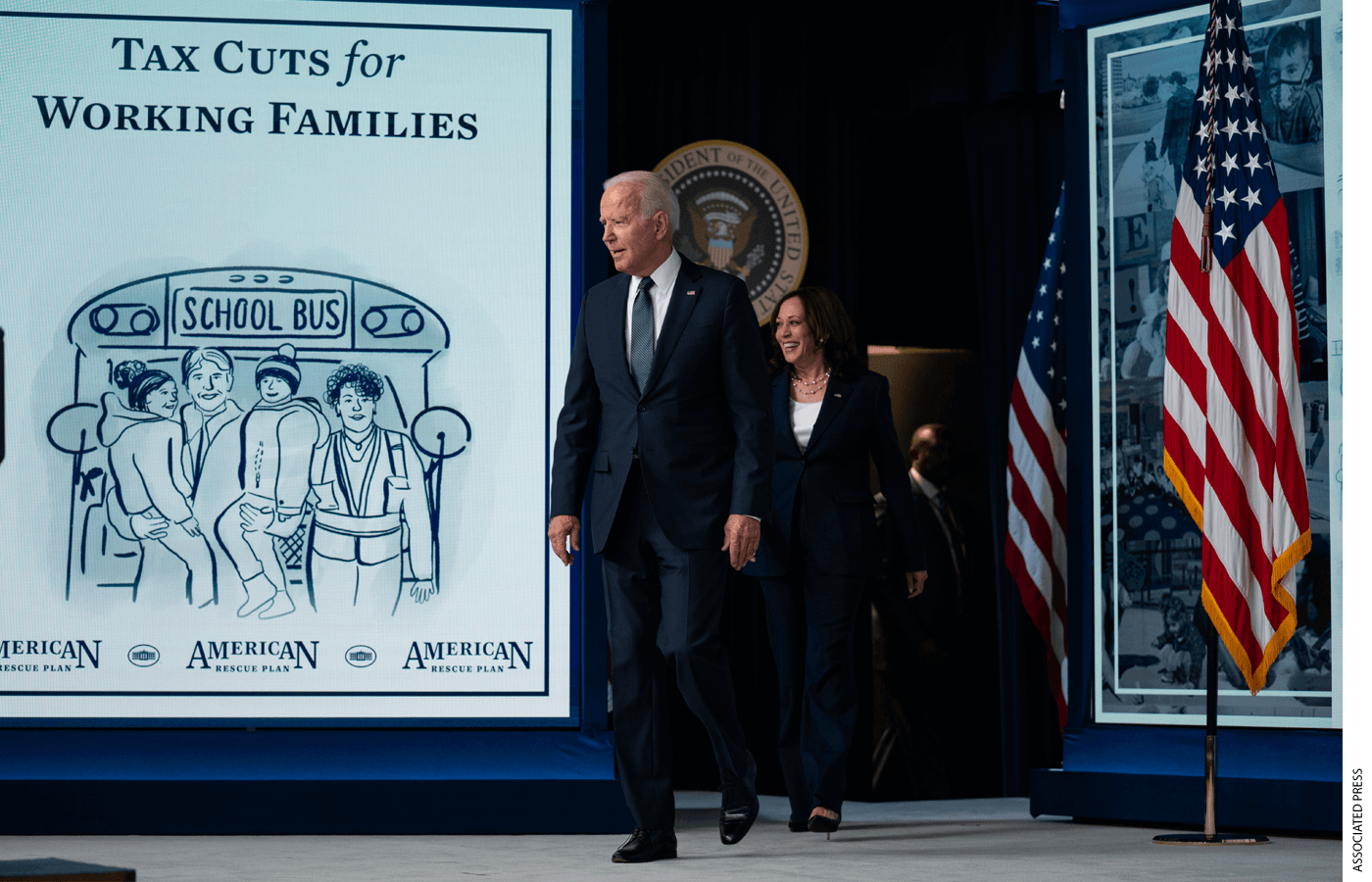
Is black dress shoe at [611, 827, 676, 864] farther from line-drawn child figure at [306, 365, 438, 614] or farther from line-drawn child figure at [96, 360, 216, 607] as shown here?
line-drawn child figure at [96, 360, 216, 607]

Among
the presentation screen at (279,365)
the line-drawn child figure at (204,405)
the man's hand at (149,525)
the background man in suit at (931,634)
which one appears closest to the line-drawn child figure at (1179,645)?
the background man in suit at (931,634)

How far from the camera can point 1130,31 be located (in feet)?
15.9

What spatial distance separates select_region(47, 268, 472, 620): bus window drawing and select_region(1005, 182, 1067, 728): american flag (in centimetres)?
216

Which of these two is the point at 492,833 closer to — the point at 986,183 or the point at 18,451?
the point at 18,451

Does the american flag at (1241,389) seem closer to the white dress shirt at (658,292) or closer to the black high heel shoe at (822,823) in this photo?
the black high heel shoe at (822,823)

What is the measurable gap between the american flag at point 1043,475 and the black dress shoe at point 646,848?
89.0 inches

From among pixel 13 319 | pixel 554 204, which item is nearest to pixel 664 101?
pixel 554 204

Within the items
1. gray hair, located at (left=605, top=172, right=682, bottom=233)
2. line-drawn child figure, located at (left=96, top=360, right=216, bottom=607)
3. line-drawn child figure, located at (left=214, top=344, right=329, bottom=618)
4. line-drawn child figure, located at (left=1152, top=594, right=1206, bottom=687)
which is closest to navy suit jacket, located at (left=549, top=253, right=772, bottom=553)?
gray hair, located at (left=605, top=172, right=682, bottom=233)

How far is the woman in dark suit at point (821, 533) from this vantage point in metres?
4.43

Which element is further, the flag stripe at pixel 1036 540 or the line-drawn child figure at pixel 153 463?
the flag stripe at pixel 1036 540

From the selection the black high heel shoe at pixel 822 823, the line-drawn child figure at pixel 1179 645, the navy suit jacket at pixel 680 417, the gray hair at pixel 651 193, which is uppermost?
the gray hair at pixel 651 193

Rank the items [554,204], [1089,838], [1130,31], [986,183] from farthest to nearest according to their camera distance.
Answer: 1. [986,183]
2. [1130,31]
3. [554,204]
4. [1089,838]

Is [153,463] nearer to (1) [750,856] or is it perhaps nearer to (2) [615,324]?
(2) [615,324]

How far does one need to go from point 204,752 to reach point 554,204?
1.78 m
